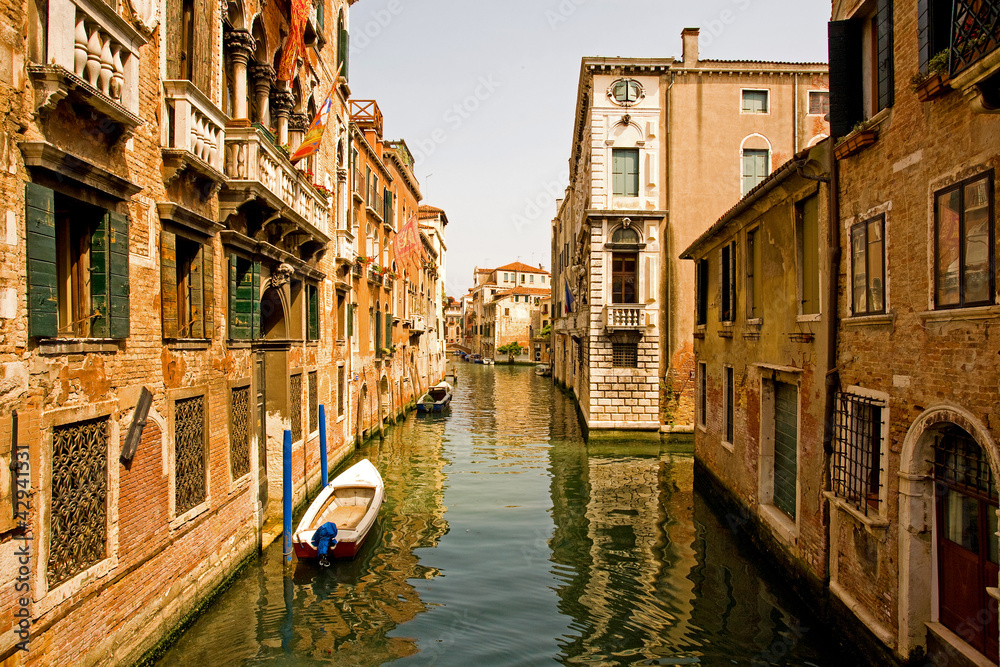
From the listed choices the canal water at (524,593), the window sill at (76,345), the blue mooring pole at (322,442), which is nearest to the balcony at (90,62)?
the window sill at (76,345)

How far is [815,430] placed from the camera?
8.05 m

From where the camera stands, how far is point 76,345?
17.9 ft

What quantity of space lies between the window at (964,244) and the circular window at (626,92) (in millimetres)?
16476

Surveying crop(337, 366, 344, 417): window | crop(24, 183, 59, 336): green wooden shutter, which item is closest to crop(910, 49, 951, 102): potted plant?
crop(24, 183, 59, 336): green wooden shutter

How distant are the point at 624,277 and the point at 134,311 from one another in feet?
54.5

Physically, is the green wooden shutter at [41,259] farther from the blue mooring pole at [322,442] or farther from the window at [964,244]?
the blue mooring pole at [322,442]

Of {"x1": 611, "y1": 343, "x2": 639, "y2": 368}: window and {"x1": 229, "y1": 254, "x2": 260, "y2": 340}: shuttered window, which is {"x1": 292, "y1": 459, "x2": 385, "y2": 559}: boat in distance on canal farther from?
{"x1": 611, "y1": 343, "x2": 639, "y2": 368}: window

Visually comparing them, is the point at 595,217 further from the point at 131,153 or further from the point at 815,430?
the point at 131,153

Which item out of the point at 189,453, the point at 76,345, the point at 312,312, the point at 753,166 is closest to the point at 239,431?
the point at 189,453

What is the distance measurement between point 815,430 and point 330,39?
45.2 ft

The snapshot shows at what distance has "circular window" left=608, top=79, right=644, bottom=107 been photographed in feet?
68.1

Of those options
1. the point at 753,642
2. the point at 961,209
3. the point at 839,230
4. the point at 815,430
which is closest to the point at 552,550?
the point at 753,642

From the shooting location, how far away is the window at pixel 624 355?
21172mm

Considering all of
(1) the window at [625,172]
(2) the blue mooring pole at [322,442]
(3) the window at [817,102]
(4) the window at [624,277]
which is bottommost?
(2) the blue mooring pole at [322,442]
